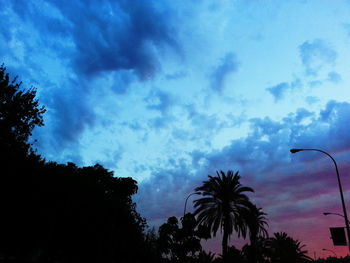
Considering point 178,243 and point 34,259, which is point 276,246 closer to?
point 178,243

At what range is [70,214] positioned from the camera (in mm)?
24156

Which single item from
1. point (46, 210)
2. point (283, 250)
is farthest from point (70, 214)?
point (283, 250)

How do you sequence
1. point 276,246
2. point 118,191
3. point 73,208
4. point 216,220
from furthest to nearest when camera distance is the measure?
1. point 276,246
2. point 118,191
3. point 216,220
4. point 73,208

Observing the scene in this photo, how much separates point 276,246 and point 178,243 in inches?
1633

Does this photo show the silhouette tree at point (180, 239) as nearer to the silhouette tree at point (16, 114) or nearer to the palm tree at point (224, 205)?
the palm tree at point (224, 205)

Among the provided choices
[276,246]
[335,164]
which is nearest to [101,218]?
[335,164]

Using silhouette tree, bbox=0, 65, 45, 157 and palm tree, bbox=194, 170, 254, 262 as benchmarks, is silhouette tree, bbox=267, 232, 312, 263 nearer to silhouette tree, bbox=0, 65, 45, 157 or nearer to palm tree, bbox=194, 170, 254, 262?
palm tree, bbox=194, 170, 254, 262

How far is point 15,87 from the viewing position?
2858 centimetres

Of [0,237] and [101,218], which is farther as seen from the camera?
[101,218]

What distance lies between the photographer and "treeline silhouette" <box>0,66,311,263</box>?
20500 millimetres

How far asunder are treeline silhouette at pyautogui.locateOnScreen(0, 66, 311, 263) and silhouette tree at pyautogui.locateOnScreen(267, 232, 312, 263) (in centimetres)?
3751

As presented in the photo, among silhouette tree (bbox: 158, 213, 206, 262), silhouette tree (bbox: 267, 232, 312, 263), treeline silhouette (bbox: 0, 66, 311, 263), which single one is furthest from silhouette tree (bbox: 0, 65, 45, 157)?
silhouette tree (bbox: 267, 232, 312, 263)

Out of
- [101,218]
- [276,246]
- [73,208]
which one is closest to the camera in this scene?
[73,208]

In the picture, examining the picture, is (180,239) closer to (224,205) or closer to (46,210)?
(224,205)
